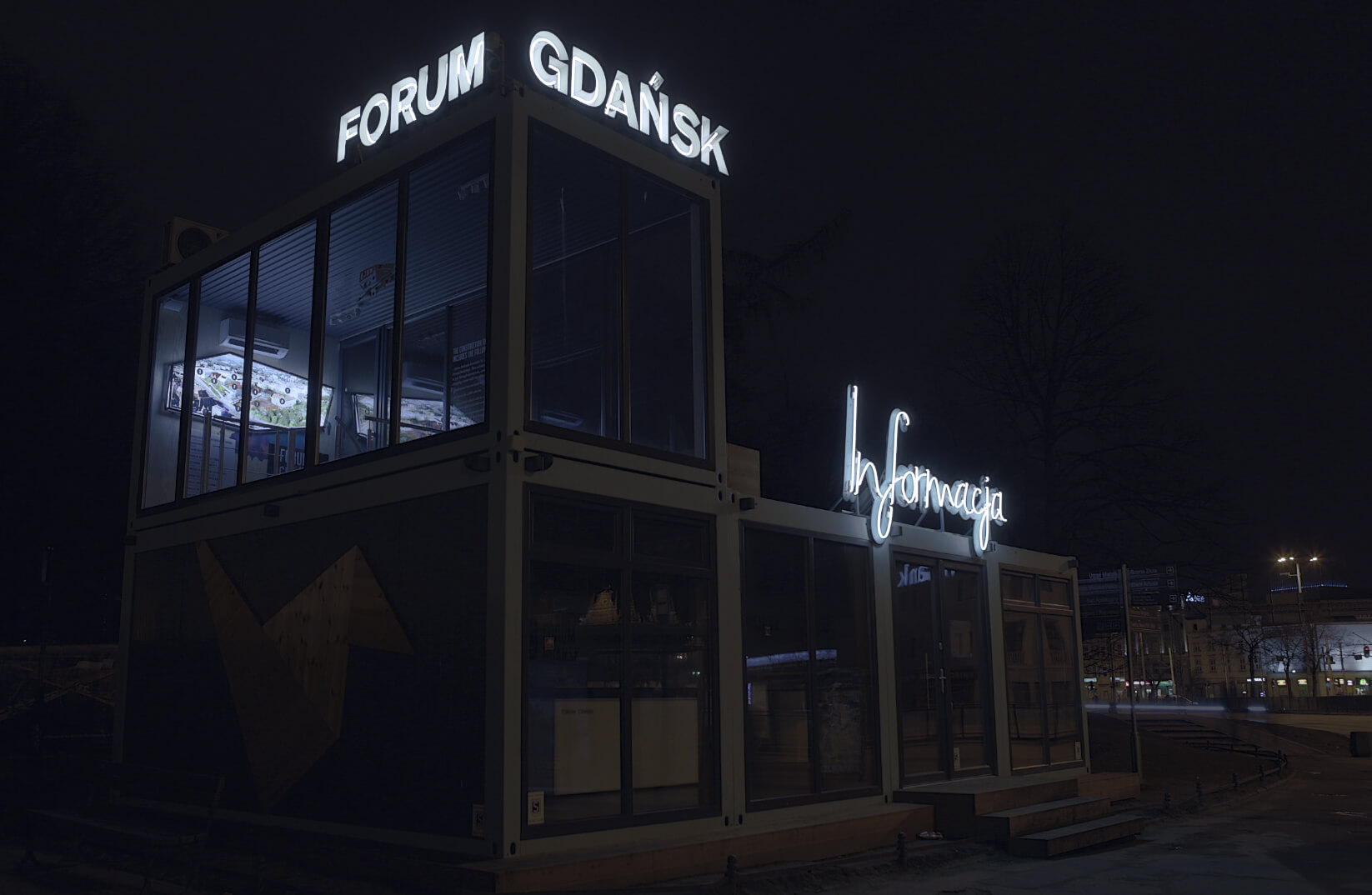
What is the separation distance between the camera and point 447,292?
46.9 ft

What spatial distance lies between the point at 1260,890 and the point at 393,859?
24.5 feet

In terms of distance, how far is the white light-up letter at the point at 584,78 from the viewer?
10477mm

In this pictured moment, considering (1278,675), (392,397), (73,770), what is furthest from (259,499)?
(1278,675)

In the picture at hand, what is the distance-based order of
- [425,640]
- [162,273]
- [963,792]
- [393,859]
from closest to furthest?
[393,859]
[425,640]
[963,792]
[162,273]

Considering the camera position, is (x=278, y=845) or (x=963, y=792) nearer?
(x=278, y=845)

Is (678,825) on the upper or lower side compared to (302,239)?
lower

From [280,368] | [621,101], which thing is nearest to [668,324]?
[621,101]

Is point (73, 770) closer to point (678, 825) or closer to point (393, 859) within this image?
point (393, 859)

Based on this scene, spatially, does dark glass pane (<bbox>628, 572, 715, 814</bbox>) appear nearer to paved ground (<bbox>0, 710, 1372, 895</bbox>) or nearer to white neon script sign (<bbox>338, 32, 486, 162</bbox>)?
paved ground (<bbox>0, 710, 1372, 895</bbox>)

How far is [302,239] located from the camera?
12148 mm

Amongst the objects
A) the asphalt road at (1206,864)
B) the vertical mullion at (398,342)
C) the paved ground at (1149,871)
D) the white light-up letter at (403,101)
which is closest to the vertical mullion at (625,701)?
the paved ground at (1149,871)

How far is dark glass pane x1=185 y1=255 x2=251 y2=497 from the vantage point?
13.6 meters

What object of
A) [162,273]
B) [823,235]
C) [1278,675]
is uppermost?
[823,235]

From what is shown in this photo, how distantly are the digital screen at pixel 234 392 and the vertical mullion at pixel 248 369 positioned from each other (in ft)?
2.38
